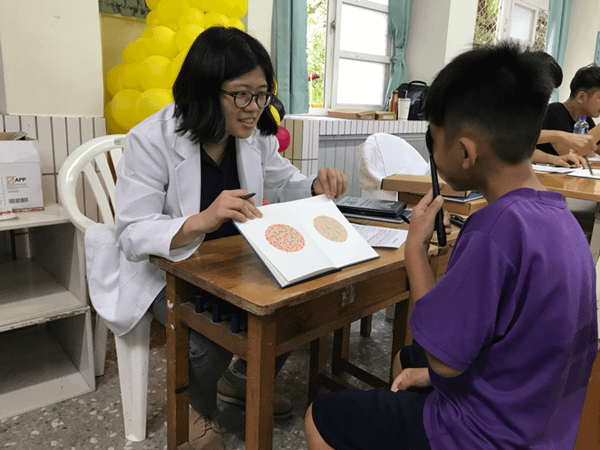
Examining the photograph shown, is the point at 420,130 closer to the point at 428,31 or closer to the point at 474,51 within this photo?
the point at 428,31

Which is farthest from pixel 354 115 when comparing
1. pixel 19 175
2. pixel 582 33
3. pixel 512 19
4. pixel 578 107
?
pixel 582 33

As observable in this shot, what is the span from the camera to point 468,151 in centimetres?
75

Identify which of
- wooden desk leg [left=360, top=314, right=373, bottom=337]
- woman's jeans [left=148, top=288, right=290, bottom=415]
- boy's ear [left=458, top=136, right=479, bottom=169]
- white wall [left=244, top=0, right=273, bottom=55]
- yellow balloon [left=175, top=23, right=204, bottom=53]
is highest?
white wall [left=244, top=0, right=273, bottom=55]

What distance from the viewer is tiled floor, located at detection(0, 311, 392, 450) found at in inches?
60.8

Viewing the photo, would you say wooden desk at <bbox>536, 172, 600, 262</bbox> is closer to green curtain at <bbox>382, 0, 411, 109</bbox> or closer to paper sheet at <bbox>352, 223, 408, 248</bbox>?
paper sheet at <bbox>352, 223, 408, 248</bbox>

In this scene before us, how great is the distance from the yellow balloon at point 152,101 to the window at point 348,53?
6.45 ft

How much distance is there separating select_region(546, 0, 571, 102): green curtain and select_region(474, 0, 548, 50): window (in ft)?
0.42

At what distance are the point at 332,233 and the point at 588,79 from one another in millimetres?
2427

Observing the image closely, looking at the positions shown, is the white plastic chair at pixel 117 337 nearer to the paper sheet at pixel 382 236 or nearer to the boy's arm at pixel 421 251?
the paper sheet at pixel 382 236

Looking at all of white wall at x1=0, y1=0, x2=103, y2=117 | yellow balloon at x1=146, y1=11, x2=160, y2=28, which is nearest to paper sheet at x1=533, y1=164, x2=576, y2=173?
yellow balloon at x1=146, y1=11, x2=160, y2=28

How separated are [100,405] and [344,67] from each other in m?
3.24

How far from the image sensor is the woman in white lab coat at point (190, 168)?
1244 millimetres

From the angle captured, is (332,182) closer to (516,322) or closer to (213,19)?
(516,322)

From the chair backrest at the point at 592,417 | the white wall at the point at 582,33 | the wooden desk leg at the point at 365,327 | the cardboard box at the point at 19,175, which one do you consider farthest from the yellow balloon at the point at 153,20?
the white wall at the point at 582,33
